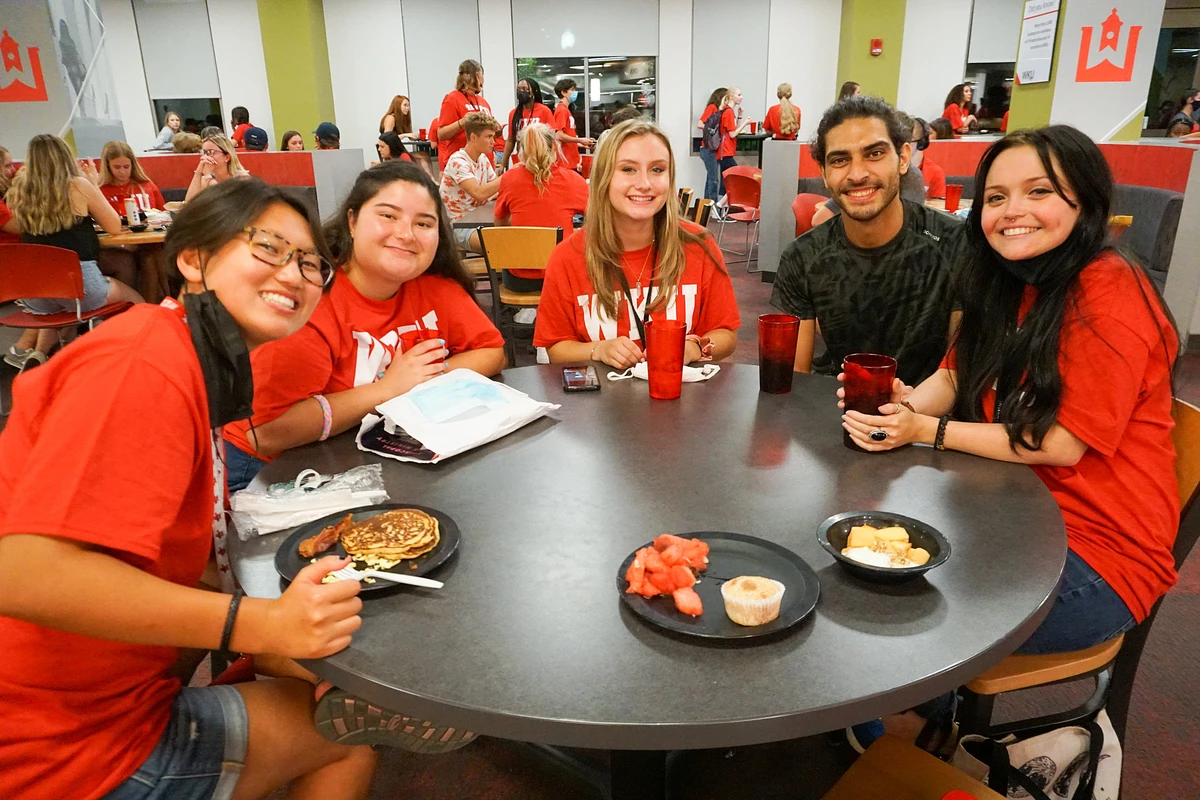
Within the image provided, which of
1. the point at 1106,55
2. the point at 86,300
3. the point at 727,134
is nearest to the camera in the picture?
the point at 86,300

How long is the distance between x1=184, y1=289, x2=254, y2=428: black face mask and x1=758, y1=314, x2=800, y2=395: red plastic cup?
1.04 metres

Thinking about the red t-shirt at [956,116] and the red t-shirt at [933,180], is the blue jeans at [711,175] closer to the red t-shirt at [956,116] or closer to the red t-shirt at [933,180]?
the red t-shirt at [956,116]

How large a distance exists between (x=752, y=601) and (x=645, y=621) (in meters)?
0.13

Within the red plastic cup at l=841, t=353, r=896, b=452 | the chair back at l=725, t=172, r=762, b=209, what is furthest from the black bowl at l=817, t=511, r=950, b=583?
the chair back at l=725, t=172, r=762, b=209

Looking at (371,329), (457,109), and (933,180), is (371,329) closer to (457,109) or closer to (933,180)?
(933,180)

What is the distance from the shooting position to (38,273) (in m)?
3.65

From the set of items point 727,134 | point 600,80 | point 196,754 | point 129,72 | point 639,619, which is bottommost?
point 196,754

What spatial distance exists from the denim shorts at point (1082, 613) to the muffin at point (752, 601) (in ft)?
2.29

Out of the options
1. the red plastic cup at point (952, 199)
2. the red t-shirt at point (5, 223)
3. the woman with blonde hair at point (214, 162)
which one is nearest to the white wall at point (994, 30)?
the red plastic cup at point (952, 199)

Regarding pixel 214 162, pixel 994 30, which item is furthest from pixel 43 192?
pixel 994 30

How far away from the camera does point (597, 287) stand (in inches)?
84.7

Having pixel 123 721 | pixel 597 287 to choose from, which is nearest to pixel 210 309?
pixel 123 721

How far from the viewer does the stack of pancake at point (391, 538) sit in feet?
3.43

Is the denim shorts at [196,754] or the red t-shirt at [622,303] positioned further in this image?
the red t-shirt at [622,303]
